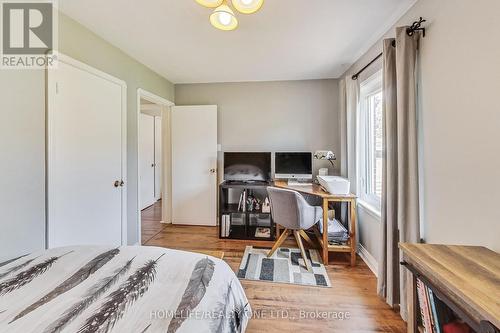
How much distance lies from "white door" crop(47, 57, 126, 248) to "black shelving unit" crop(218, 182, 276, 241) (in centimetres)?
126

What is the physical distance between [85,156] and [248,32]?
6.12 ft

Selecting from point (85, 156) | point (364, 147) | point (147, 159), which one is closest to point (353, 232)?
point (364, 147)

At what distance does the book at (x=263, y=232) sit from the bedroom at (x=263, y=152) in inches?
1.9

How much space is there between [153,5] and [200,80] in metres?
1.84

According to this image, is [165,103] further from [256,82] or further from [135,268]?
[135,268]

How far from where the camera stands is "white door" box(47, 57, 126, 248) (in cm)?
171

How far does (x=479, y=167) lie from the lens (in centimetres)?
111

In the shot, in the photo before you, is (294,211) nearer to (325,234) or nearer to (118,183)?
(325,234)

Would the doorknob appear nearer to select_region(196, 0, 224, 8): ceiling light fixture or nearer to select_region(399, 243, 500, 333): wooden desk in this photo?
select_region(196, 0, 224, 8): ceiling light fixture

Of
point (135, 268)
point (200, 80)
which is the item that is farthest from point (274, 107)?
point (135, 268)

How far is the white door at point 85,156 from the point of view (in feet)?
5.61

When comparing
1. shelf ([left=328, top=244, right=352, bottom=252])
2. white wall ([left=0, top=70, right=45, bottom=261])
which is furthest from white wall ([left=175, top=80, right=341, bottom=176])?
white wall ([left=0, top=70, right=45, bottom=261])

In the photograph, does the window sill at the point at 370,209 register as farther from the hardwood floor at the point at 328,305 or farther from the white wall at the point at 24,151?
the white wall at the point at 24,151

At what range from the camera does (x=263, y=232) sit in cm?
312
